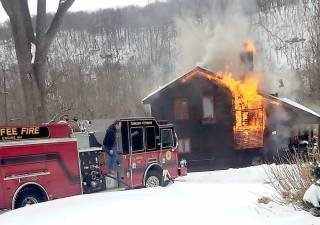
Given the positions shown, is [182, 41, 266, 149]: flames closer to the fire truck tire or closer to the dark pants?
the dark pants

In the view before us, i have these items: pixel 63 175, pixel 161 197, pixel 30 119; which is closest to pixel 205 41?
pixel 30 119

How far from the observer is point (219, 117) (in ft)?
114

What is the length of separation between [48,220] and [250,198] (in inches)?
152

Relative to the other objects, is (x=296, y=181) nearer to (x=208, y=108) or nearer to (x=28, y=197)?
(x=28, y=197)

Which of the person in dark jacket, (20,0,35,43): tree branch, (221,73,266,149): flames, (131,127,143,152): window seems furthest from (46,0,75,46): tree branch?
(221,73,266,149): flames

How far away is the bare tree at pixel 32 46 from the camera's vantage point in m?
19.8

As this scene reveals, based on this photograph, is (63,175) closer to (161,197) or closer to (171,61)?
(161,197)

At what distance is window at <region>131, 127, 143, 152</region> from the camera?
1662cm

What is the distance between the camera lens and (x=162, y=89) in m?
34.3

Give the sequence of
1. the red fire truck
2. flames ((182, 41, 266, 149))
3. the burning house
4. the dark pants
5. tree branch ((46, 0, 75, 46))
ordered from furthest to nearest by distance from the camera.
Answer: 1. the burning house
2. flames ((182, 41, 266, 149))
3. tree branch ((46, 0, 75, 46))
4. the dark pants
5. the red fire truck

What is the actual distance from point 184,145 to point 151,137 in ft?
56.3

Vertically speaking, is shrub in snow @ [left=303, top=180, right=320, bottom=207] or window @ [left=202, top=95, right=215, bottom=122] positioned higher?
window @ [left=202, top=95, right=215, bottom=122]

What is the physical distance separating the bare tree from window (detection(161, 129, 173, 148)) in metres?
5.38

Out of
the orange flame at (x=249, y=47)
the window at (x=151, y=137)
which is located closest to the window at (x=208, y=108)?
the orange flame at (x=249, y=47)
